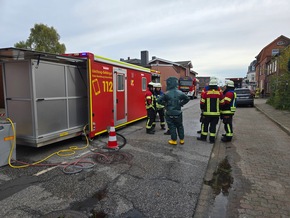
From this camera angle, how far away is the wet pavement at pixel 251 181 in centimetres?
318

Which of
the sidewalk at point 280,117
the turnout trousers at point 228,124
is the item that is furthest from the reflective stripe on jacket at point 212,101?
the sidewalk at point 280,117

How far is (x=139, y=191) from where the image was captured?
12.0 ft

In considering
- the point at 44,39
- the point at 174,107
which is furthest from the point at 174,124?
the point at 44,39

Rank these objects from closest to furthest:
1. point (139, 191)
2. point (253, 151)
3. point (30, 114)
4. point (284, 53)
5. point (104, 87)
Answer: point (139, 191), point (30, 114), point (253, 151), point (104, 87), point (284, 53)

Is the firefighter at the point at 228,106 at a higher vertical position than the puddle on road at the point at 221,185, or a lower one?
higher

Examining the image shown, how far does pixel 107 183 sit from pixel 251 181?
8.42 ft

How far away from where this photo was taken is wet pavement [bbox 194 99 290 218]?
3180mm

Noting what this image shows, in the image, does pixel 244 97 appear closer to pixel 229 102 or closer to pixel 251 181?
pixel 229 102

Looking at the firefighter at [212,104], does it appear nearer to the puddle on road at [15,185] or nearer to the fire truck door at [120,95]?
the fire truck door at [120,95]

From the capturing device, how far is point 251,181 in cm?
414

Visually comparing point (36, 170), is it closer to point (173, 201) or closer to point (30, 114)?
point (30, 114)

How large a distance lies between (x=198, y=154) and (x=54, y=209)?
11.9 ft

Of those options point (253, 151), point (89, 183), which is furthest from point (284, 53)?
point (89, 183)

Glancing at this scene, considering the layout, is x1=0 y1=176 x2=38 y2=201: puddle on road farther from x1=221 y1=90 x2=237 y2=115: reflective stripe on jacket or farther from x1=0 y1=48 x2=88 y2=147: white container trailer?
x1=221 y1=90 x2=237 y2=115: reflective stripe on jacket
